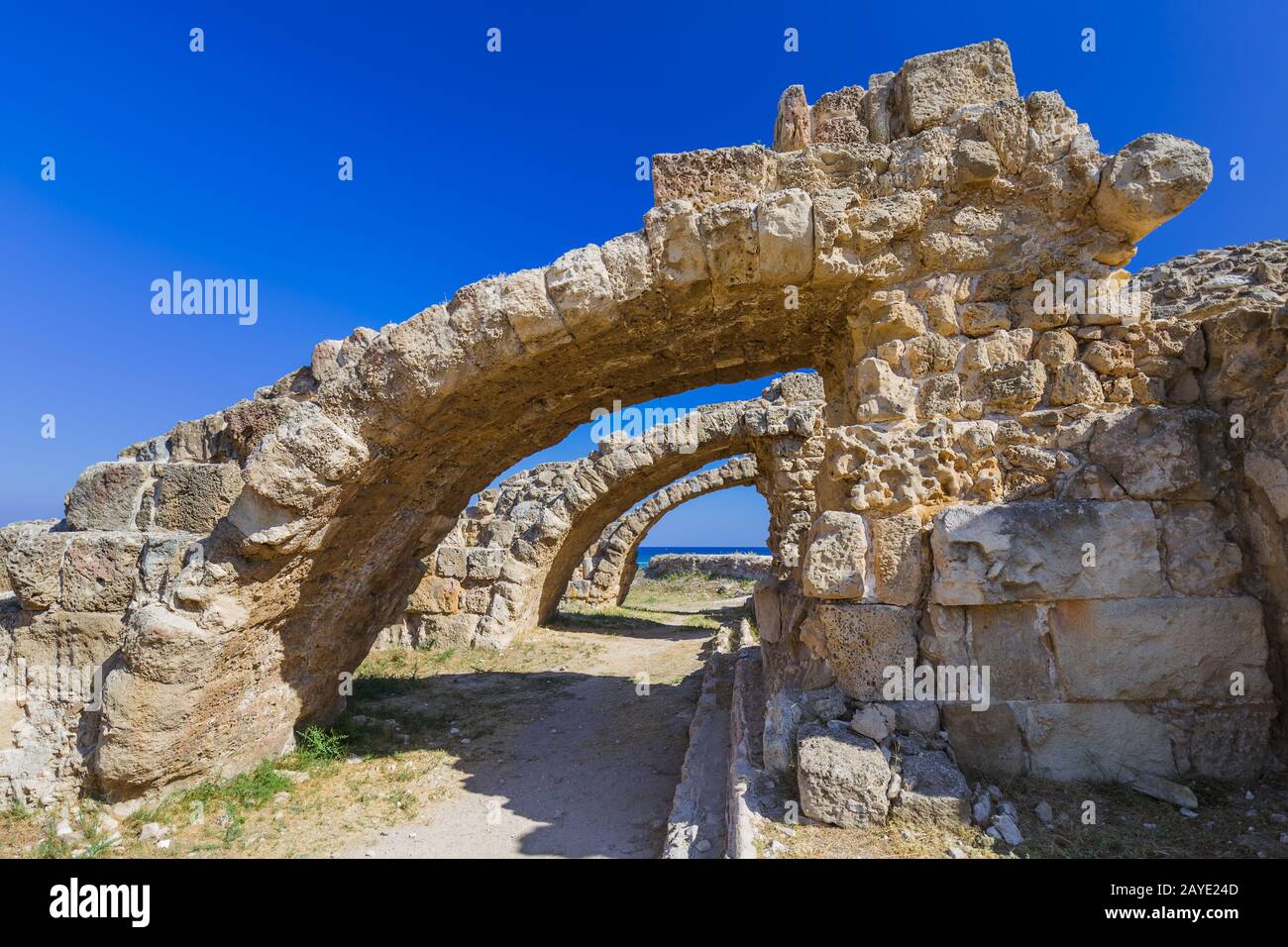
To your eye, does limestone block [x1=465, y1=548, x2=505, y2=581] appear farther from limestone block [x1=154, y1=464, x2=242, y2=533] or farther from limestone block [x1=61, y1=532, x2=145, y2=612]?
limestone block [x1=61, y1=532, x2=145, y2=612]

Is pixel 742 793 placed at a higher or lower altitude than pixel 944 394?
lower

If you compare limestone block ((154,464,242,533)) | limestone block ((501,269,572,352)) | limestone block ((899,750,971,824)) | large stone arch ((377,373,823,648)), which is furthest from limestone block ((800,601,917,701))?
large stone arch ((377,373,823,648))

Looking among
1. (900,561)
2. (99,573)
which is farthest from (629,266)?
(99,573)

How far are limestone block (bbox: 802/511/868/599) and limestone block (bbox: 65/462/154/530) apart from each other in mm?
4119

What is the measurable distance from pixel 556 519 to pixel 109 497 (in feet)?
20.0

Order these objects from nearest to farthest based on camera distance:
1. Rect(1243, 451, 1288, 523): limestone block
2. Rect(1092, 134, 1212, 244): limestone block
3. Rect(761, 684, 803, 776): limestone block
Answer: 1. Rect(1243, 451, 1288, 523): limestone block
2. Rect(761, 684, 803, 776): limestone block
3. Rect(1092, 134, 1212, 244): limestone block

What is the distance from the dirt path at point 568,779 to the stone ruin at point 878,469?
1.23m

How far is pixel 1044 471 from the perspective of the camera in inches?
116

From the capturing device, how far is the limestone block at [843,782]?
7.98ft

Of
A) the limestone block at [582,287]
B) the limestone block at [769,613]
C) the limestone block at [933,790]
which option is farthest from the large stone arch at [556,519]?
the limestone block at [933,790]

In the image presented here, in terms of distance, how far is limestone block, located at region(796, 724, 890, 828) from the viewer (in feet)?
7.98
